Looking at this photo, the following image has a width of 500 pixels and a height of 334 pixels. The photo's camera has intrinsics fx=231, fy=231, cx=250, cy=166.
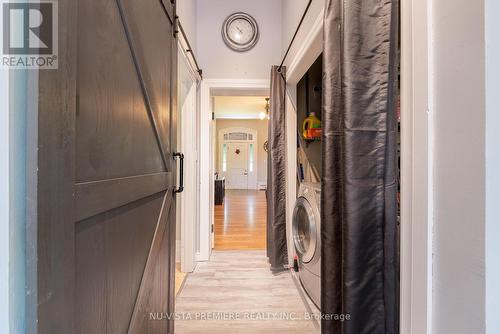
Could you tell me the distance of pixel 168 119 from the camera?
138 centimetres

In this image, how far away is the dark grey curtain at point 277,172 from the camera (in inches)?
97.4

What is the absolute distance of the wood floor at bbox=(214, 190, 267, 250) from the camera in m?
3.24

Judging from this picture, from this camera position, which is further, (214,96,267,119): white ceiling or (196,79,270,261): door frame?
(214,96,267,119): white ceiling

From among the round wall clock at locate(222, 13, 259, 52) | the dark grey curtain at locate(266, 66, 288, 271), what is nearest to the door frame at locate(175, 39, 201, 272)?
the round wall clock at locate(222, 13, 259, 52)

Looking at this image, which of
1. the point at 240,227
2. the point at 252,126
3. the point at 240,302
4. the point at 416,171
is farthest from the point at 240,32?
the point at 252,126

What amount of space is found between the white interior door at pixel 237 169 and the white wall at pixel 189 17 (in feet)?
24.0

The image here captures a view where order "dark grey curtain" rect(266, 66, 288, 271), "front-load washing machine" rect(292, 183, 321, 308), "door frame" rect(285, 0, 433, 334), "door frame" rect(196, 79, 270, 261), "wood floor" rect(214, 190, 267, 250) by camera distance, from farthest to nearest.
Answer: "wood floor" rect(214, 190, 267, 250) < "door frame" rect(196, 79, 270, 261) < "dark grey curtain" rect(266, 66, 288, 271) < "front-load washing machine" rect(292, 183, 321, 308) < "door frame" rect(285, 0, 433, 334)

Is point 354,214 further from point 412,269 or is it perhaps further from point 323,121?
point 323,121

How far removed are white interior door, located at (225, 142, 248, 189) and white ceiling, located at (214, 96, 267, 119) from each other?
1891mm

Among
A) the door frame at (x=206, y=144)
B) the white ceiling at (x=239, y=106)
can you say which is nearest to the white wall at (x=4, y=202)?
the door frame at (x=206, y=144)

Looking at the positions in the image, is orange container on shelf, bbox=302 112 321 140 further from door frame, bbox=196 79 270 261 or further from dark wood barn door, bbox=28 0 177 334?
dark wood barn door, bbox=28 0 177 334

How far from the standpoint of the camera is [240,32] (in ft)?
9.11

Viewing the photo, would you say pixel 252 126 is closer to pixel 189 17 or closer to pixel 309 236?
pixel 189 17

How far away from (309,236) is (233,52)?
7.32 ft
